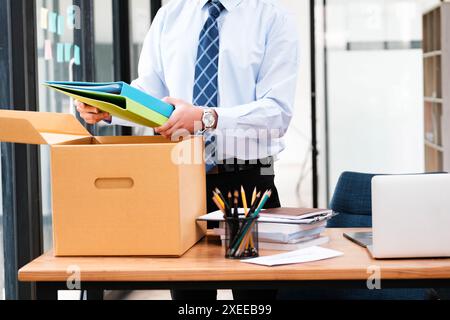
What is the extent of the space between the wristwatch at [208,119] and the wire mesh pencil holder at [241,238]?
0.36 metres

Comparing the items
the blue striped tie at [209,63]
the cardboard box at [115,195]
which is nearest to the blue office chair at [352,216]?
the blue striped tie at [209,63]

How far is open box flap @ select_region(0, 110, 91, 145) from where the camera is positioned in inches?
65.3

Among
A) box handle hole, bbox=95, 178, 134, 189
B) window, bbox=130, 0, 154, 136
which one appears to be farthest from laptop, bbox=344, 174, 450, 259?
window, bbox=130, 0, 154, 136

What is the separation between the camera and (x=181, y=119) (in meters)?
1.81

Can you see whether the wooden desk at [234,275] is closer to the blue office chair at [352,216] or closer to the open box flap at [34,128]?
the open box flap at [34,128]

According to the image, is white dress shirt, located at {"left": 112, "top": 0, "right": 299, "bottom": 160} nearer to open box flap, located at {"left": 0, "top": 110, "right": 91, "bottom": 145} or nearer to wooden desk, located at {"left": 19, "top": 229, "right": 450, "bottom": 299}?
open box flap, located at {"left": 0, "top": 110, "right": 91, "bottom": 145}

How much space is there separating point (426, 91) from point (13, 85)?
4594 mm

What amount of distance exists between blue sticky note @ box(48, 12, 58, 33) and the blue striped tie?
1142 mm

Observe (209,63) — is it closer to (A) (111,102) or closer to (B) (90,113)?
(B) (90,113)

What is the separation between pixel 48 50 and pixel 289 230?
70.5 inches

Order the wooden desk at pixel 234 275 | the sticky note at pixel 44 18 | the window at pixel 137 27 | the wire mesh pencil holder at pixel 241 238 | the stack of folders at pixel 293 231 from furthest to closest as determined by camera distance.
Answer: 1. the window at pixel 137 27
2. the sticky note at pixel 44 18
3. the stack of folders at pixel 293 231
4. the wire mesh pencil holder at pixel 241 238
5. the wooden desk at pixel 234 275

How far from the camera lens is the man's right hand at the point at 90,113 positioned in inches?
72.2

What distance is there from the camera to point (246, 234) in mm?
1623
